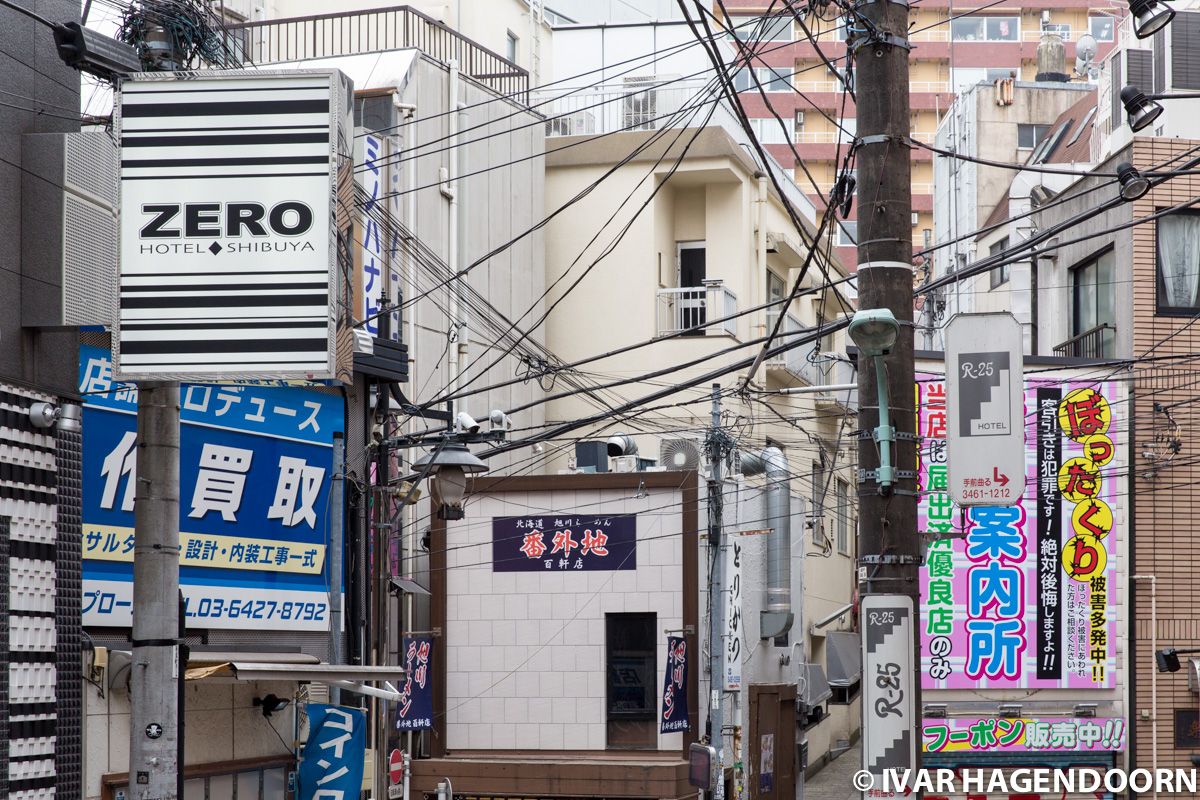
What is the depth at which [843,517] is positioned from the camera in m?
45.3

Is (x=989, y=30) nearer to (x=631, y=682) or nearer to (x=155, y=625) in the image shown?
(x=631, y=682)

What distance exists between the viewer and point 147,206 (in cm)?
1156

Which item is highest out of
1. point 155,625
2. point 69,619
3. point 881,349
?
point 881,349

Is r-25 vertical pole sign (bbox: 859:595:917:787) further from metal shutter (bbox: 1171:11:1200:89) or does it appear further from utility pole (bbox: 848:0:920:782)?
metal shutter (bbox: 1171:11:1200:89)

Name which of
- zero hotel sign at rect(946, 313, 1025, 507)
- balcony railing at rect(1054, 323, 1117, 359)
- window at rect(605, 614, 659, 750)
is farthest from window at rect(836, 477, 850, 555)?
zero hotel sign at rect(946, 313, 1025, 507)

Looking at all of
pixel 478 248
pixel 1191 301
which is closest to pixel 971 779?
pixel 1191 301

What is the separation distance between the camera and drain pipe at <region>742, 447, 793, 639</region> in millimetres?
33094

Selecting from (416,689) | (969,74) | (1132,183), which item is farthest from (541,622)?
(969,74)

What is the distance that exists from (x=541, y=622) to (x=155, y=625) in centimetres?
1833

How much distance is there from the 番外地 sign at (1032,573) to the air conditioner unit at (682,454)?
6013 mm

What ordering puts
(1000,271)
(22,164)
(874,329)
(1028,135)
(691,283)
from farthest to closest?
(1028,135)
(1000,271)
(691,283)
(22,164)
(874,329)

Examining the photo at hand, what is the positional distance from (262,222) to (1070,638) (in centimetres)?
2027

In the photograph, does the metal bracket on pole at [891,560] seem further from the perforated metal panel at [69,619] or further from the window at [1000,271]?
the window at [1000,271]

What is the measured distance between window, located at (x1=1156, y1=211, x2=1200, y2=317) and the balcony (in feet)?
30.1
